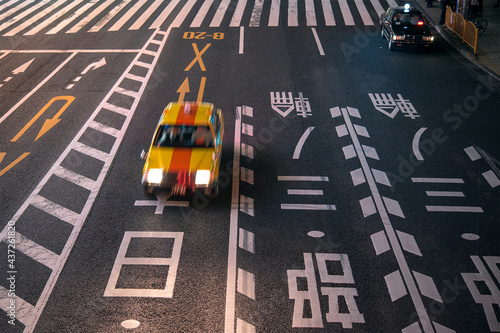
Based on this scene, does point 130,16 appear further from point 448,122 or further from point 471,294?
point 471,294

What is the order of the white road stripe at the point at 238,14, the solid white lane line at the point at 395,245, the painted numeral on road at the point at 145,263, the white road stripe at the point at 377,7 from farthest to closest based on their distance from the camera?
the white road stripe at the point at 377,7 < the white road stripe at the point at 238,14 < the painted numeral on road at the point at 145,263 < the solid white lane line at the point at 395,245

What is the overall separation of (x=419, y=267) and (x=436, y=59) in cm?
1477

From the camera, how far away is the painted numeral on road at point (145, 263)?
927 centimetres

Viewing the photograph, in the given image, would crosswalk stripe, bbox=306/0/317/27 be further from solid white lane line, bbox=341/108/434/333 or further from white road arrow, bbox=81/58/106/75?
solid white lane line, bbox=341/108/434/333

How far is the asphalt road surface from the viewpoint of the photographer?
29.6ft

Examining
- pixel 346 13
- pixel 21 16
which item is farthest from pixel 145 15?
pixel 346 13

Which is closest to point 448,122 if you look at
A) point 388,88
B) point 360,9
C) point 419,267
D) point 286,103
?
point 388,88

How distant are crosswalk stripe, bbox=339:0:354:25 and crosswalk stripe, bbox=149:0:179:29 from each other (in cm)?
1100

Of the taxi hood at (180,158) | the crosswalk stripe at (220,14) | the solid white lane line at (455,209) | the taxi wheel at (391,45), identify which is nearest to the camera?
the solid white lane line at (455,209)

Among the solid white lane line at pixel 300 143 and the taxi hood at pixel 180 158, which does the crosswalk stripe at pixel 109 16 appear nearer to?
the solid white lane line at pixel 300 143

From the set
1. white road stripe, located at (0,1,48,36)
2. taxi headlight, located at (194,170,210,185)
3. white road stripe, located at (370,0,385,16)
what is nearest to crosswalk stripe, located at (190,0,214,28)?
white road stripe, located at (370,0,385,16)

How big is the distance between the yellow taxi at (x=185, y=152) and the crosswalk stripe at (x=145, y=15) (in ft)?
50.6

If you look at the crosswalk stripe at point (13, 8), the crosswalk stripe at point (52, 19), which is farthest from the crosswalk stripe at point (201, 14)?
the crosswalk stripe at point (13, 8)

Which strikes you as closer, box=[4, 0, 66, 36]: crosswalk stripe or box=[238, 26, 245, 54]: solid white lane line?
box=[238, 26, 245, 54]: solid white lane line
